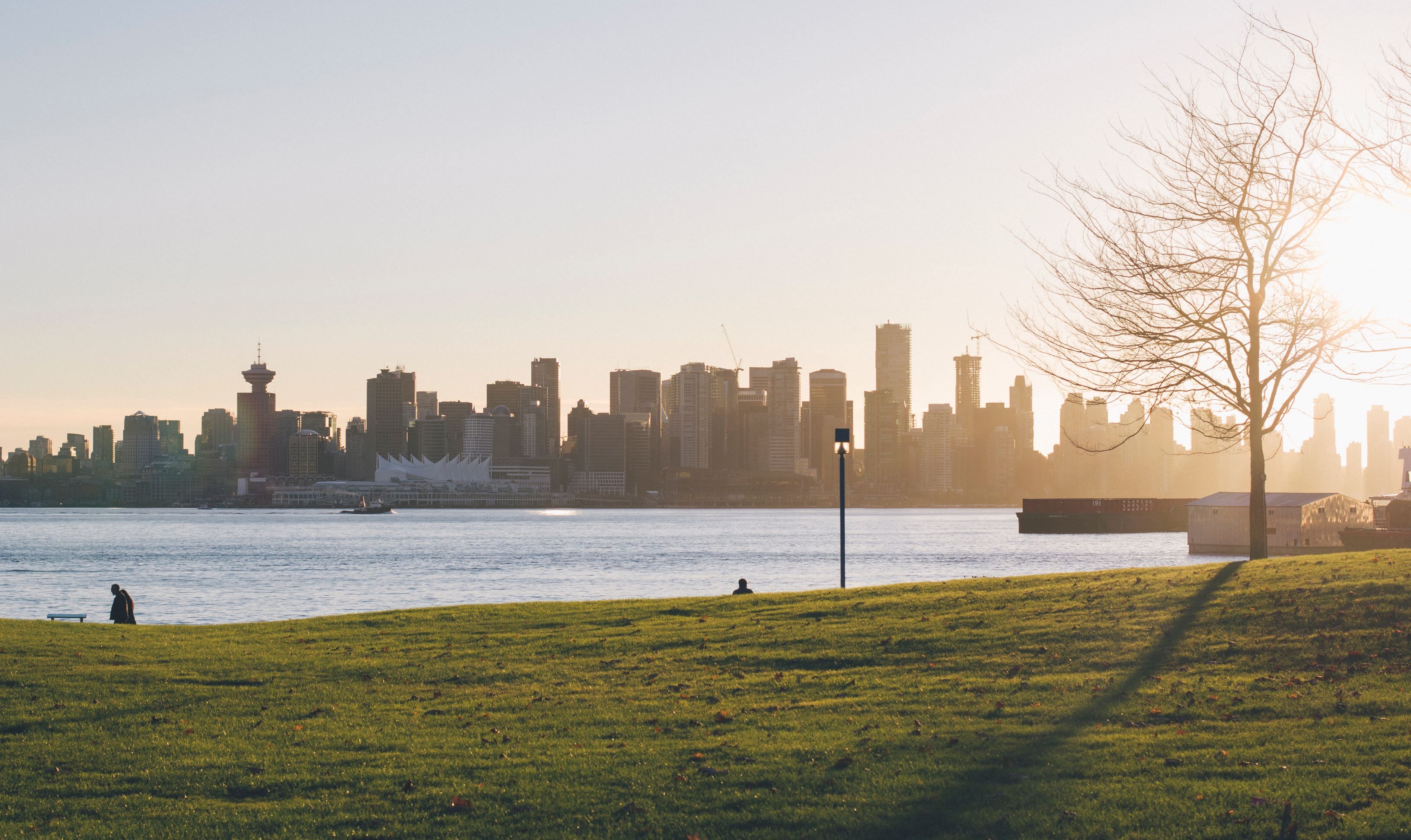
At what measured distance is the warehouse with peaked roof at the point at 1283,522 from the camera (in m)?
75.8

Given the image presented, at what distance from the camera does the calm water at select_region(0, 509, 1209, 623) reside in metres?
56.8

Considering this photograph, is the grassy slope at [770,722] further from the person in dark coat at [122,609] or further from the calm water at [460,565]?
the calm water at [460,565]

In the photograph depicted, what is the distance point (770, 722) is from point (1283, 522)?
71.9m

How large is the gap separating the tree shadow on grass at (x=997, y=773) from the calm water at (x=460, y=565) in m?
33.0

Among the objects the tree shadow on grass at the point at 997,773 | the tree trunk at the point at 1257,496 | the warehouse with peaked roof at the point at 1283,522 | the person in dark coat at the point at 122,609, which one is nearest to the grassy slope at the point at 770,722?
the tree shadow on grass at the point at 997,773

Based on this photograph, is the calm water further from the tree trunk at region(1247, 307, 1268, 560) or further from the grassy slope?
the grassy slope

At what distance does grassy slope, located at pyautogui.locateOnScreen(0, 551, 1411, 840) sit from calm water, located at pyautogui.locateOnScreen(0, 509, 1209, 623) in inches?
1107

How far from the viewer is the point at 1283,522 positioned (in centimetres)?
7619

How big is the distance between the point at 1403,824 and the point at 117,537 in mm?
161038

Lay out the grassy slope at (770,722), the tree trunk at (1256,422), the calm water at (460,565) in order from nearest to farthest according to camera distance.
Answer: the grassy slope at (770,722) < the tree trunk at (1256,422) < the calm water at (460,565)

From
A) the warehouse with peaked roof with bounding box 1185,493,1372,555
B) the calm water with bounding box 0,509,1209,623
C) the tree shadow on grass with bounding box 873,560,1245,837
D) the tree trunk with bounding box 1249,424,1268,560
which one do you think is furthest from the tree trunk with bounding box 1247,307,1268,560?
the warehouse with peaked roof with bounding box 1185,493,1372,555

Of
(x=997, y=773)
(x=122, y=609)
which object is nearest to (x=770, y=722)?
(x=997, y=773)

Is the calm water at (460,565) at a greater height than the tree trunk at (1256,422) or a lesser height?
lesser

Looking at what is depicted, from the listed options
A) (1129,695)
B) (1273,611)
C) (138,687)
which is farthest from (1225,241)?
(138,687)
